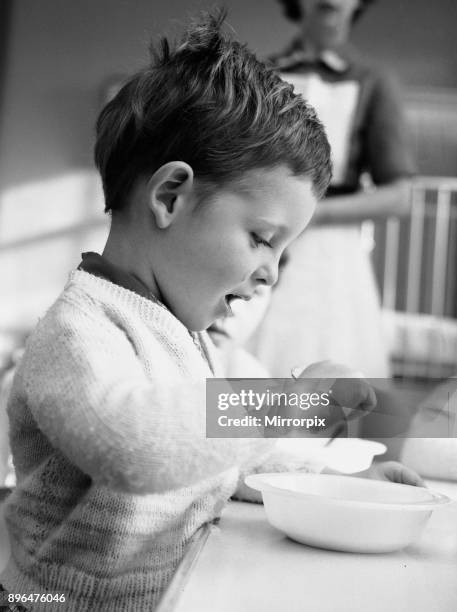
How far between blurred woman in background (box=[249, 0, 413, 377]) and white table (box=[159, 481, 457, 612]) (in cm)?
65

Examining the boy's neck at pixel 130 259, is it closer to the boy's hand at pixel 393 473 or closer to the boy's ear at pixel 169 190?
the boy's ear at pixel 169 190

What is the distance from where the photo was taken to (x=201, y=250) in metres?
0.37

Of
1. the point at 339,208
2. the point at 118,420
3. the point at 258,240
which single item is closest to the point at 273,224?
the point at 258,240

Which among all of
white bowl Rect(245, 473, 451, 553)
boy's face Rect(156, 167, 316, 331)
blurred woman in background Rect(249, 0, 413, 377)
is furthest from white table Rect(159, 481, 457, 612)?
blurred woman in background Rect(249, 0, 413, 377)

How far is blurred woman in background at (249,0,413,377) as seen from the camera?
986 millimetres

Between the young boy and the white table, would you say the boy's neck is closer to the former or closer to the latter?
the young boy

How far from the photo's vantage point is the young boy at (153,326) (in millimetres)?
283

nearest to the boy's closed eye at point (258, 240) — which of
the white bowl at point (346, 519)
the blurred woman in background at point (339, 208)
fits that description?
the white bowl at point (346, 519)

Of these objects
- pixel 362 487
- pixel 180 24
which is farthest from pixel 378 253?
pixel 362 487

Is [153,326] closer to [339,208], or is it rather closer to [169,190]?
[169,190]

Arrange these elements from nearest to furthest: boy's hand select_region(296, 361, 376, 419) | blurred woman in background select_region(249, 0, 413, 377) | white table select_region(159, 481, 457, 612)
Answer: white table select_region(159, 481, 457, 612)
boy's hand select_region(296, 361, 376, 419)
blurred woman in background select_region(249, 0, 413, 377)

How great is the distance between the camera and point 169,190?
0.37 metres

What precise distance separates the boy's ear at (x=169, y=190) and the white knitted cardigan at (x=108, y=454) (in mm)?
44

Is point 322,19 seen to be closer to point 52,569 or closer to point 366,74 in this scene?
point 366,74
